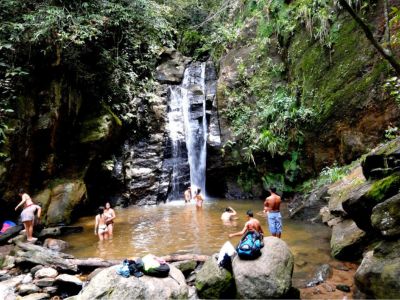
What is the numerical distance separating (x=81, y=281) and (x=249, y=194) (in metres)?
10.2

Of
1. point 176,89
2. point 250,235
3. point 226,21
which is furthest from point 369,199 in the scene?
point 226,21

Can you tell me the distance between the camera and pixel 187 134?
17.6m

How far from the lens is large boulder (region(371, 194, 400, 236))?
17.9 feet

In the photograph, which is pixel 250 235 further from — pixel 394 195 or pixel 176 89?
pixel 176 89

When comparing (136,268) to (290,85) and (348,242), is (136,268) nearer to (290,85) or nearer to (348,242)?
(348,242)

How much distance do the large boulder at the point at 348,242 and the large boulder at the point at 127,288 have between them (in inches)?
135


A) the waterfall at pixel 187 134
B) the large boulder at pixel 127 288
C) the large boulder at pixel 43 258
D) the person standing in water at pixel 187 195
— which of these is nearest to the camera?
the large boulder at pixel 127 288

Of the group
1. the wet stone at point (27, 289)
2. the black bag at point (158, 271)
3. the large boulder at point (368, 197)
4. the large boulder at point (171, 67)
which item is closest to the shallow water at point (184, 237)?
the large boulder at point (368, 197)

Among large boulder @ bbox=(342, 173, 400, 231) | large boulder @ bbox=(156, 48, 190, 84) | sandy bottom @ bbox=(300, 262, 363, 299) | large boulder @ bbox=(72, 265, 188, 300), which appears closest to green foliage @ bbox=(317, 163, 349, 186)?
large boulder @ bbox=(342, 173, 400, 231)

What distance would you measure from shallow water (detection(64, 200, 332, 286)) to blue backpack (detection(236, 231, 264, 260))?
1.08 meters

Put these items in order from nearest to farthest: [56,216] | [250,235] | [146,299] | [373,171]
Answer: [146,299], [250,235], [373,171], [56,216]

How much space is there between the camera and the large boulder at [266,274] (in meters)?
5.65

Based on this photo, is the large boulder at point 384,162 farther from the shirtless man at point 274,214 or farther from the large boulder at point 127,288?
the large boulder at point 127,288

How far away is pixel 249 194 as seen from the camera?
1606cm
